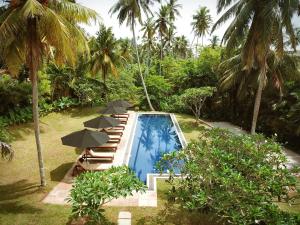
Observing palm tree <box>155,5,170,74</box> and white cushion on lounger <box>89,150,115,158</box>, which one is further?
palm tree <box>155,5,170,74</box>

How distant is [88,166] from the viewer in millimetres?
13570

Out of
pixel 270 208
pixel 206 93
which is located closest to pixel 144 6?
pixel 206 93

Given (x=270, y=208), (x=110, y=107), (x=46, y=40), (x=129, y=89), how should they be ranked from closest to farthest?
(x=270, y=208) → (x=46, y=40) → (x=110, y=107) → (x=129, y=89)

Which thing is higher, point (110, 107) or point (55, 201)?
point (110, 107)

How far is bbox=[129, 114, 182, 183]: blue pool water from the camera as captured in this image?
15264 millimetres

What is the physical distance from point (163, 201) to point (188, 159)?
2864mm

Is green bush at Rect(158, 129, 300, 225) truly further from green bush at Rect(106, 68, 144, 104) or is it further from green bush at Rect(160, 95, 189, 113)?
green bush at Rect(106, 68, 144, 104)

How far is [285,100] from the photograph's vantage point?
770 inches

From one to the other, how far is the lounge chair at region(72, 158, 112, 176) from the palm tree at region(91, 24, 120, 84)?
612 inches

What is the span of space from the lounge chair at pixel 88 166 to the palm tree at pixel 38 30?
136 inches

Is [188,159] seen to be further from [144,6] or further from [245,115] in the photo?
[144,6]

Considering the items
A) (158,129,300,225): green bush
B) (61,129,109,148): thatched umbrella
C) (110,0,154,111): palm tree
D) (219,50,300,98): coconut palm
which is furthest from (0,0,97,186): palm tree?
(110,0,154,111): palm tree

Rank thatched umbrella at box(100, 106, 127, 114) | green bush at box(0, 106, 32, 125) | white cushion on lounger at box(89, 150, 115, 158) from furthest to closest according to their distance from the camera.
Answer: thatched umbrella at box(100, 106, 127, 114) < green bush at box(0, 106, 32, 125) < white cushion on lounger at box(89, 150, 115, 158)

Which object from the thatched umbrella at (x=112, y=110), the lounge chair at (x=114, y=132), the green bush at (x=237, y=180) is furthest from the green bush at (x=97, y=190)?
the thatched umbrella at (x=112, y=110)
